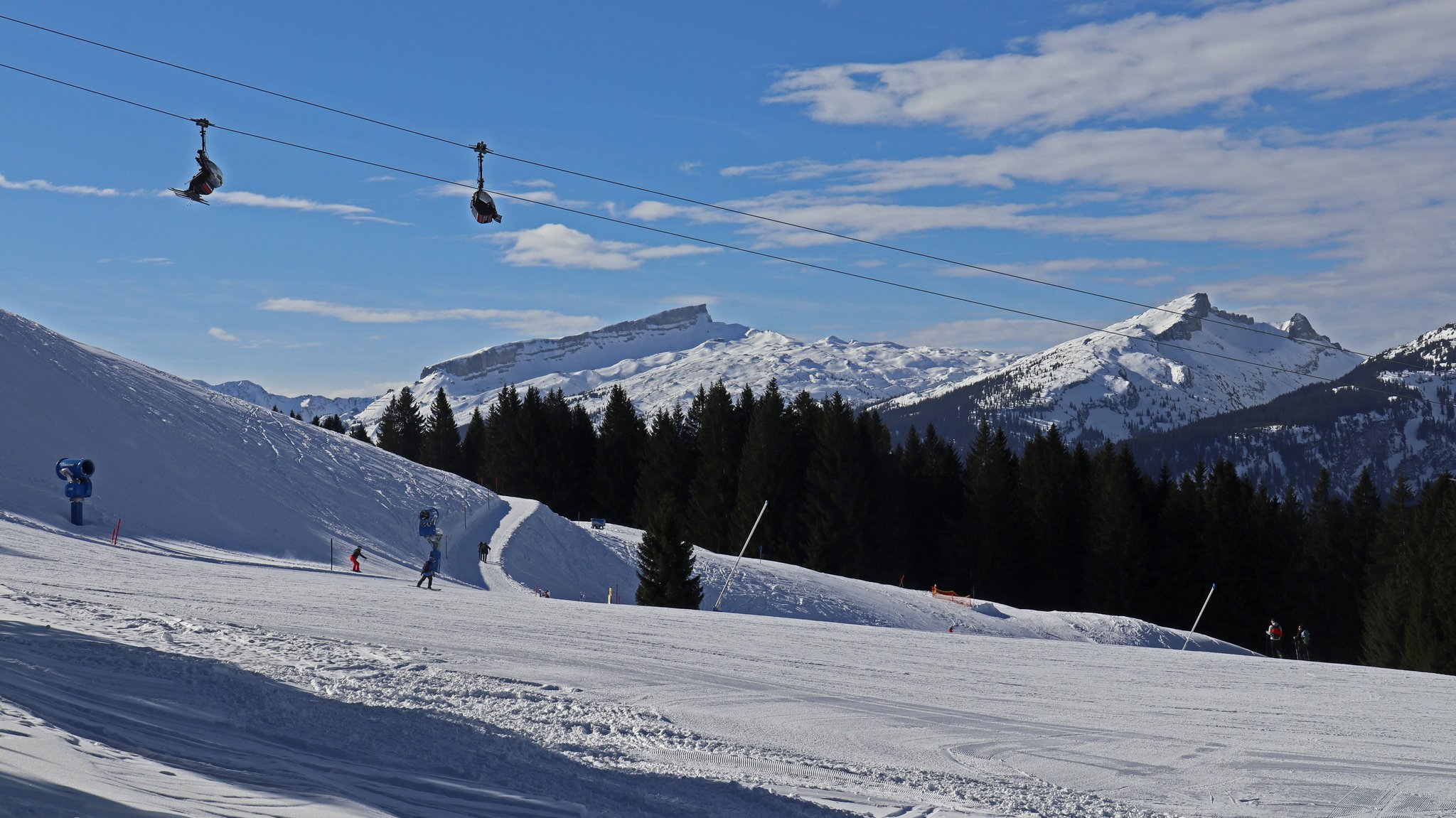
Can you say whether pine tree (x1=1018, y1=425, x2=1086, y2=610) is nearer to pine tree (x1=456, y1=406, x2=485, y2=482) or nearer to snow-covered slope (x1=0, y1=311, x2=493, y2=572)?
snow-covered slope (x1=0, y1=311, x2=493, y2=572)

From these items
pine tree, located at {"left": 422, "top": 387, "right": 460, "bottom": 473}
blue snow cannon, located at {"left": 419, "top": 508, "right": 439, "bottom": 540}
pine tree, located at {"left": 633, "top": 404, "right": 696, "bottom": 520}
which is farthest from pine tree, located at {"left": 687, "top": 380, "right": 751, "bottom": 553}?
blue snow cannon, located at {"left": 419, "top": 508, "right": 439, "bottom": 540}

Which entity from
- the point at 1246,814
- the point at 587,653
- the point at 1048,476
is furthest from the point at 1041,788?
the point at 1048,476

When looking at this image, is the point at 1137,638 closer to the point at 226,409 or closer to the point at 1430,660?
the point at 1430,660

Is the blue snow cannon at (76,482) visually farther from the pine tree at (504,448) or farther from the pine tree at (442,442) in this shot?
the pine tree at (442,442)

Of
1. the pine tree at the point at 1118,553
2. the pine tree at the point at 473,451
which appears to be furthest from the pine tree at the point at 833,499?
the pine tree at the point at 473,451

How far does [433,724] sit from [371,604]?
31.7ft

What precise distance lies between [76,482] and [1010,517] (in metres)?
56.5

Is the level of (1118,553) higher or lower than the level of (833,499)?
lower

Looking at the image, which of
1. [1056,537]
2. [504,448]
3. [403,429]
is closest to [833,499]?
[1056,537]

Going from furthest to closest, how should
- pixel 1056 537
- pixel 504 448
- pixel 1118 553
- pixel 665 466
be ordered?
pixel 504 448
pixel 665 466
pixel 1056 537
pixel 1118 553

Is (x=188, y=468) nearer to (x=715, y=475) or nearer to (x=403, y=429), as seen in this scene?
(x=715, y=475)

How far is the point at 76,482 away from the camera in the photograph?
32375 millimetres

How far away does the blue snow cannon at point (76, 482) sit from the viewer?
3222cm

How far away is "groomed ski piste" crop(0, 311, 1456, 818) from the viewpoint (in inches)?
310
